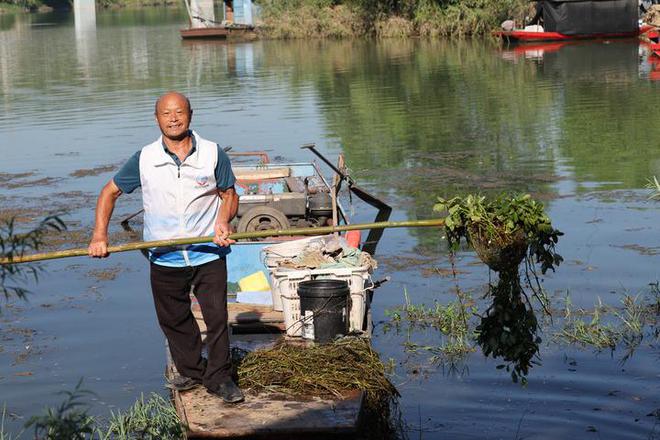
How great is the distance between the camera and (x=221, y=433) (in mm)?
6414

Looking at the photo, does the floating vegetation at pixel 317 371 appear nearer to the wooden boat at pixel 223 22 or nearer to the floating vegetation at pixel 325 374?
the floating vegetation at pixel 325 374

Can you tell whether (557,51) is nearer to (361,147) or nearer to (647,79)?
(647,79)

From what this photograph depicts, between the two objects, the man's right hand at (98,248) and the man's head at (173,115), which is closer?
the man's head at (173,115)

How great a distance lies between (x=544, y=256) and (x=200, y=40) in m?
49.8

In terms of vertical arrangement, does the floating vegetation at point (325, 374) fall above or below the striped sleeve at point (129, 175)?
below

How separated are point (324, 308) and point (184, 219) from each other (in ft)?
5.18

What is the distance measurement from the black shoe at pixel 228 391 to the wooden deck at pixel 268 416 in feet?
0.14

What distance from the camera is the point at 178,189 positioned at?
6590mm

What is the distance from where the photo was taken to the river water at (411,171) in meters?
8.30

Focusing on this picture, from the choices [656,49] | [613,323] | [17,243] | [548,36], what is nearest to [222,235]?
[17,243]

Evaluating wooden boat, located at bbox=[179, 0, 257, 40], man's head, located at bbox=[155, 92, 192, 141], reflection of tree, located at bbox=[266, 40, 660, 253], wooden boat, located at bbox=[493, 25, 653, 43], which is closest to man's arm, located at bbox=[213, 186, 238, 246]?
man's head, located at bbox=[155, 92, 192, 141]

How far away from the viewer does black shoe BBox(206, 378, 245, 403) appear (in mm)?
6805

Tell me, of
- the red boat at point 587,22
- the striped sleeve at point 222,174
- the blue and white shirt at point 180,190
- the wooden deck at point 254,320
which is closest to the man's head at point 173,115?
the blue and white shirt at point 180,190

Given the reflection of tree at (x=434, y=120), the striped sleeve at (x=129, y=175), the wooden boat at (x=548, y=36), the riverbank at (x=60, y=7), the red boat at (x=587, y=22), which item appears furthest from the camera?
the riverbank at (x=60, y=7)
